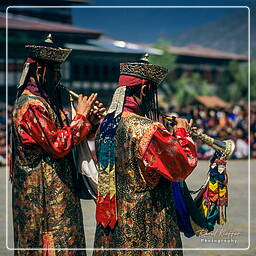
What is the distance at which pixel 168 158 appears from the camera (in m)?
4.03

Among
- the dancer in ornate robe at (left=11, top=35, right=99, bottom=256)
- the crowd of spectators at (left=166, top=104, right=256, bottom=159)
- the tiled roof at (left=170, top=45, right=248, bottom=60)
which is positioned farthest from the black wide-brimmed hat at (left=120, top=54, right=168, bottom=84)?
the tiled roof at (left=170, top=45, right=248, bottom=60)

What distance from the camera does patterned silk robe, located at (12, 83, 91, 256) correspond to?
433 cm

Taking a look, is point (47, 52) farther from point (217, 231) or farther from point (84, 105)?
point (217, 231)

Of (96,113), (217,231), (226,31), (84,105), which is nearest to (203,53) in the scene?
(226,31)

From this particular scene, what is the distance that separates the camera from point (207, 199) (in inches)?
187

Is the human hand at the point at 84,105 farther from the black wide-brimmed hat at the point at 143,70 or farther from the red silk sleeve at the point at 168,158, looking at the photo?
the red silk sleeve at the point at 168,158

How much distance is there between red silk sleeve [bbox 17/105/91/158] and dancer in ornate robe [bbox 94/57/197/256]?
0.56 feet

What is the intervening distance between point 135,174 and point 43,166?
0.70 m

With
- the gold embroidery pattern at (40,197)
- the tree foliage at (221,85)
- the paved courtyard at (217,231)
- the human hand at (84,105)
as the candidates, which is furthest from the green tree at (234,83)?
the gold embroidery pattern at (40,197)

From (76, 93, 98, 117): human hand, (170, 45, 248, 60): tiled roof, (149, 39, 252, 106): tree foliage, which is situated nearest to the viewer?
(76, 93, 98, 117): human hand

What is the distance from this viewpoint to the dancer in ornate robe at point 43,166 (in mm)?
4320

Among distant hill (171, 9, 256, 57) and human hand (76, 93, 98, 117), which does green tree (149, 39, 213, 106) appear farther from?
human hand (76, 93, 98, 117)

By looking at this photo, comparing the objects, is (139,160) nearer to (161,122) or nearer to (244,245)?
(161,122)

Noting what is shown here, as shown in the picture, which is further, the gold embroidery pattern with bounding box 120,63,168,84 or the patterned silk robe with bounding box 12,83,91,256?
the patterned silk robe with bounding box 12,83,91,256
